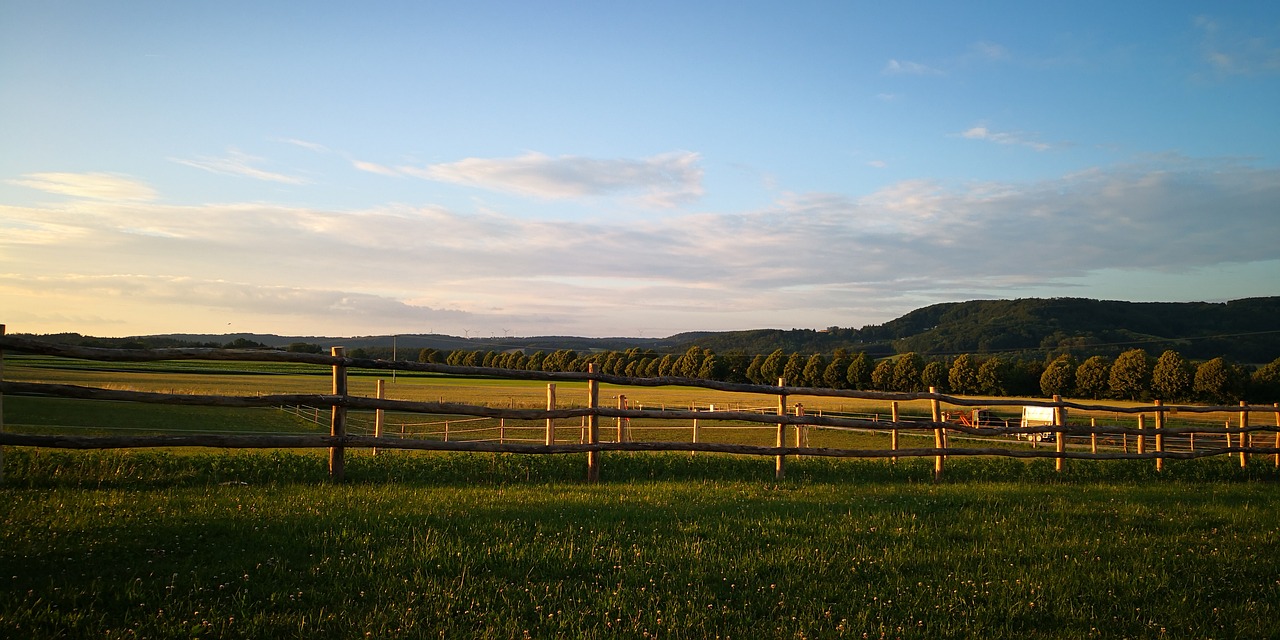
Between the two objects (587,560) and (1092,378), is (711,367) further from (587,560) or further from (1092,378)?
(587,560)

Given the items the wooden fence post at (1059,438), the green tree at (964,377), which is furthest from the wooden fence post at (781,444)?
the green tree at (964,377)

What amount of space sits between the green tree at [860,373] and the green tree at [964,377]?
12794mm

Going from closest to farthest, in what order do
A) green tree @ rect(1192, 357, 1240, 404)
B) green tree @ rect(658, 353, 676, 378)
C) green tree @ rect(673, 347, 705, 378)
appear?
green tree @ rect(1192, 357, 1240, 404) < green tree @ rect(658, 353, 676, 378) < green tree @ rect(673, 347, 705, 378)

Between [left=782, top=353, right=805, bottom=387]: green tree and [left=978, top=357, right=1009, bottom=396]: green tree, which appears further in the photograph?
[left=782, top=353, right=805, bottom=387]: green tree

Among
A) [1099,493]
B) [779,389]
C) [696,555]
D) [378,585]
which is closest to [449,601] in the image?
[378,585]

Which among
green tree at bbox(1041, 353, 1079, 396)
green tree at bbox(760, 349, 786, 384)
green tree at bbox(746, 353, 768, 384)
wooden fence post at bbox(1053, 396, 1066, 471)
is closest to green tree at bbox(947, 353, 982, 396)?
green tree at bbox(1041, 353, 1079, 396)

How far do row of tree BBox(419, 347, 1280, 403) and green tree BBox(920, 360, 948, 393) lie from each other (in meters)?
0.11

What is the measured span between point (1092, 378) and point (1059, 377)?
3.27 metres

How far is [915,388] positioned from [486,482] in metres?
81.2

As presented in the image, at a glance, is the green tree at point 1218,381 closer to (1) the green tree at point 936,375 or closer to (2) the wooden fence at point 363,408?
(1) the green tree at point 936,375

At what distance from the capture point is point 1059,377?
247ft

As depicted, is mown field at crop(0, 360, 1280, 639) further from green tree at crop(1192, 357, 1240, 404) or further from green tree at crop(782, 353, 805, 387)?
green tree at crop(782, 353, 805, 387)

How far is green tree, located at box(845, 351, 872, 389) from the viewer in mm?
92062

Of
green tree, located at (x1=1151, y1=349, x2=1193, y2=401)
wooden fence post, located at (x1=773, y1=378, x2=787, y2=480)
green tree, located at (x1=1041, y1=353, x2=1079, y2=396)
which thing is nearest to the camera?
wooden fence post, located at (x1=773, y1=378, x2=787, y2=480)
